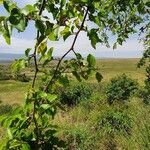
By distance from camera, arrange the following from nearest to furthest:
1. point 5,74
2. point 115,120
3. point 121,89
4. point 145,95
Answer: point 115,120 → point 5,74 → point 145,95 → point 121,89

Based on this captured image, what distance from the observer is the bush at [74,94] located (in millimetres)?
24269

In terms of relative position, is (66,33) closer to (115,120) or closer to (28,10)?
(28,10)

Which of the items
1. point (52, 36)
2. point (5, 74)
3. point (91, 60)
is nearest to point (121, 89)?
point (5, 74)

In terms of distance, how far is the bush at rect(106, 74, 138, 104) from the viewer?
897 inches

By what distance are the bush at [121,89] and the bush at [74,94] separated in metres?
1.47

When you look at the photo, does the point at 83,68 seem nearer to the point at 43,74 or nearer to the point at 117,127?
the point at 43,74

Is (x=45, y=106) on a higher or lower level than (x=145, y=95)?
higher

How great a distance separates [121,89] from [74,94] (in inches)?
120

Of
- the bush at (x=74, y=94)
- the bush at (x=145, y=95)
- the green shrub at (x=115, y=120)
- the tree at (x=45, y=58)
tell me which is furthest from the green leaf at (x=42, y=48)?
the bush at (x=74, y=94)

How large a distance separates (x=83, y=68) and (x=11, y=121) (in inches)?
22.1

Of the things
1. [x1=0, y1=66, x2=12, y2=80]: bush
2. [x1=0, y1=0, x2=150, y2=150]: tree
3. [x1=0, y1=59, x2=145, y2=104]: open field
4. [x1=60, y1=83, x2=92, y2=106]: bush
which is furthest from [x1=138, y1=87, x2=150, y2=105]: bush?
[x1=0, y1=0, x2=150, y2=150]: tree

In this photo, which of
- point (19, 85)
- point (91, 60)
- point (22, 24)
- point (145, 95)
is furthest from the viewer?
point (19, 85)

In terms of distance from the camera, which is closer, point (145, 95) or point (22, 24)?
point (22, 24)

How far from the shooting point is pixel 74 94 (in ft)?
82.3
